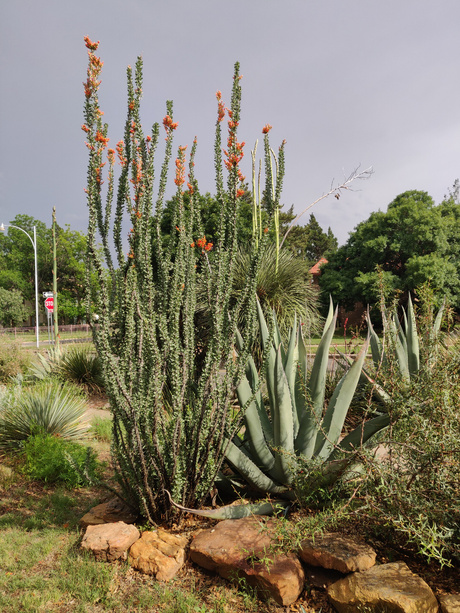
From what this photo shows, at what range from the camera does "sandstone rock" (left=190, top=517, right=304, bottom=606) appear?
2.22 metres

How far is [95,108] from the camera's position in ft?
9.06

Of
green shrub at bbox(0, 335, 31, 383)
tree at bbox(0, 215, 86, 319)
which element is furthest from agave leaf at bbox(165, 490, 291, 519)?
tree at bbox(0, 215, 86, 319)

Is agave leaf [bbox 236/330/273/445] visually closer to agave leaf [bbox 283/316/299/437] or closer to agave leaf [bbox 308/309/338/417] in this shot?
agave leaf [bbox 283/316/299/437]

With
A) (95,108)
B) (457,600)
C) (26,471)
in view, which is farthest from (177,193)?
(26,471)

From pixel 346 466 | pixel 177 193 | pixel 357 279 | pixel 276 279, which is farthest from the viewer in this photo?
pixel 357 279

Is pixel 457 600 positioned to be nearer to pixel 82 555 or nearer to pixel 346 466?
pixel 346 466

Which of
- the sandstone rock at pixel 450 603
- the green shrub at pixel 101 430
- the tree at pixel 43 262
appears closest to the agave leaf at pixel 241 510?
the sandstone rock at pixel 450 603

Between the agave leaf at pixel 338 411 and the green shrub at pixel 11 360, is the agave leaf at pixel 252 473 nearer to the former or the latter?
the agave leaf at pixel 338 411

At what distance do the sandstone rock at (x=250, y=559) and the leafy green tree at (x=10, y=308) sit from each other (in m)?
42.7

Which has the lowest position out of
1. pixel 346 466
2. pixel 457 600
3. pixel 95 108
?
pixel 457 600

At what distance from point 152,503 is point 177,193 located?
2401 mm

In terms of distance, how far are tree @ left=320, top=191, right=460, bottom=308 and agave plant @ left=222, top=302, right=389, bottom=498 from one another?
2160 centimetres

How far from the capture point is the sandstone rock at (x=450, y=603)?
1859 millimetres

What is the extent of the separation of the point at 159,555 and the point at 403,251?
88.6 feet
